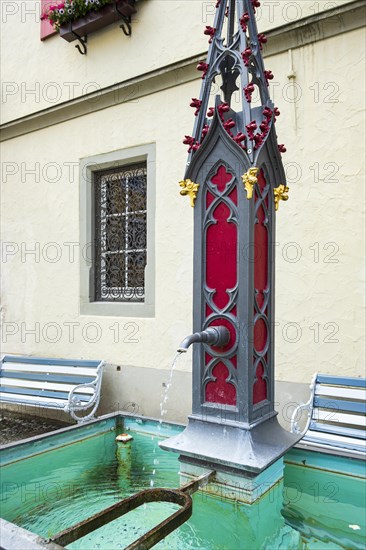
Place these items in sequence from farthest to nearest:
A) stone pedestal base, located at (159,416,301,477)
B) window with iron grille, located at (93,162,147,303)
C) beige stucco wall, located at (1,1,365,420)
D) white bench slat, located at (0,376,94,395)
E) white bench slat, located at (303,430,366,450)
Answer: window with iron grille, located at (93,162,147,303) < white bench slat, located at (0,376,94,395) < beige stucco wall, located at (1,1,365,420) < white bench slat, located at (303,430,366,450) < stone pedestal base, located at (159,416,301,477)

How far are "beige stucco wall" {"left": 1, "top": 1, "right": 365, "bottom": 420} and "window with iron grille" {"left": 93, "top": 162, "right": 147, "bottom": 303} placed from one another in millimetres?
287

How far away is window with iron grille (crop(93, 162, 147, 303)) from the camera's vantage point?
5.33m

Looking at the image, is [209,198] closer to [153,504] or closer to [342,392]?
[153,504]

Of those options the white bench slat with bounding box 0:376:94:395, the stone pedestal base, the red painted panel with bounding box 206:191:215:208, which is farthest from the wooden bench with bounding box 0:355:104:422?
the red painted panel with bounding box 206:191:215:208

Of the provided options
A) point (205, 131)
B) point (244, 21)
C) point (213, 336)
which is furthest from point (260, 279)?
point (244, 21)

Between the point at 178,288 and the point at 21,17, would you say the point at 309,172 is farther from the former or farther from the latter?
the point at 21,17

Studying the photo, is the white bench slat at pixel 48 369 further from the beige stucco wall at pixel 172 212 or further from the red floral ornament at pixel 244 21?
the red floral ornament at pixel 244 21

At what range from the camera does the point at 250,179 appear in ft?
5.79

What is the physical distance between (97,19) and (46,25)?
1.11 meters

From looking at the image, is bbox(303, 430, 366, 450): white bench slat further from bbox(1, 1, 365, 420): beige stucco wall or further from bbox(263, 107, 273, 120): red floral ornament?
bbox(263, 107, 273, 120): red floral ornament

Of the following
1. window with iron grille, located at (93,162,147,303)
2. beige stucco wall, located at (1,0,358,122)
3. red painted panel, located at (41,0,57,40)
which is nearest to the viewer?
beige stucco wall, located at (1,0,358,122)

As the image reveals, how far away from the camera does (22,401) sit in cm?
505

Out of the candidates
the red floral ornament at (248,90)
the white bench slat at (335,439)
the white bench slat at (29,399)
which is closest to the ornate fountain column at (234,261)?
the red floral ornament at (248,90)

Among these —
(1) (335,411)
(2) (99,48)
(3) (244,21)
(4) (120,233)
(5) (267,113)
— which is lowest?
(1) (335,411)
